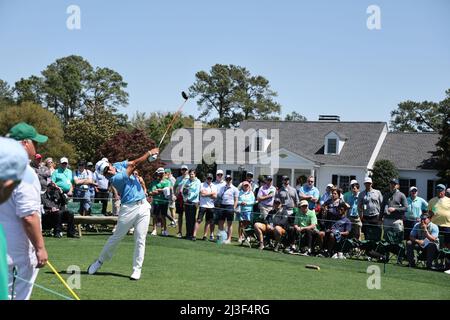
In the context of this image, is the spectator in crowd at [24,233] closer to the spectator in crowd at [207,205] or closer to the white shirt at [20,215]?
the white shirt at [20,215]

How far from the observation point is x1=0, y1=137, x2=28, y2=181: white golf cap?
9.46 ft

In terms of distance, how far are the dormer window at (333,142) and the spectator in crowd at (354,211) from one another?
31684 mm

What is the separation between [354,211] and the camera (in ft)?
53.2

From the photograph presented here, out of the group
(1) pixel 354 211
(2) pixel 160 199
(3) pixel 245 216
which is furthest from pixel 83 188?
(1) pixel 354 211

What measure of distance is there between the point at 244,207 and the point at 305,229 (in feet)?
8.53

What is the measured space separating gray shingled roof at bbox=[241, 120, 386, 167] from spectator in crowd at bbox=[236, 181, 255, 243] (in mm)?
29791

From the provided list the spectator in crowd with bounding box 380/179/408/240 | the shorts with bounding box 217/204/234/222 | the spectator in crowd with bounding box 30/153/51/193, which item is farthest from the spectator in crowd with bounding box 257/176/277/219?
the spectator in crowd with bounding box 30/153/51/193

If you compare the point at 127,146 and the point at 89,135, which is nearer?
the point at 127,146

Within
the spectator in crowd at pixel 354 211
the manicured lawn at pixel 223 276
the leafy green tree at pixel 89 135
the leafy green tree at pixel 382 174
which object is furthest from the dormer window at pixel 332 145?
the manicured lawn at pixel 223 276

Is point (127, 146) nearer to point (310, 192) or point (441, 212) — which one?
point (310, 192)

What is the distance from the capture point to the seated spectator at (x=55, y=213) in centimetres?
1564

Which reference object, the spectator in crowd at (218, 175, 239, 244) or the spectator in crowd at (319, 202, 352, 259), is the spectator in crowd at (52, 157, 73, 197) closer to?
the spectator in crowd at (218, 175, 239, 244)
